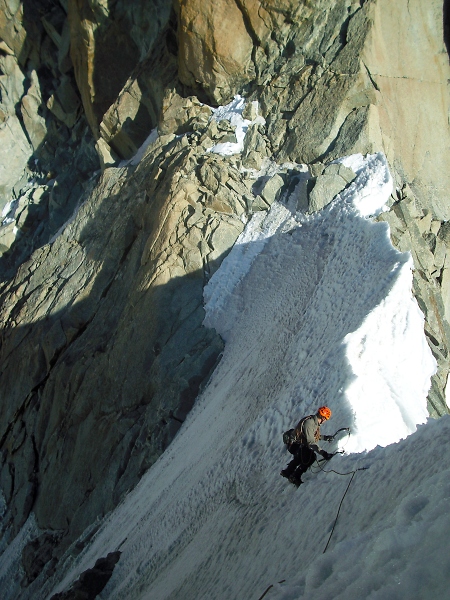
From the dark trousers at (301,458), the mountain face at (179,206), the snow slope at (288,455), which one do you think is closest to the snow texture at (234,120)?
the mountain face at (179,206)

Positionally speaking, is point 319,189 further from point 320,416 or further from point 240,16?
point 320,416

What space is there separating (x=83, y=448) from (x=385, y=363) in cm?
1002

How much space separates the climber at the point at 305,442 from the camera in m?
7.29

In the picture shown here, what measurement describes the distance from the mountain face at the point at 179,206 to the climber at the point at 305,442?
7008 millimetres

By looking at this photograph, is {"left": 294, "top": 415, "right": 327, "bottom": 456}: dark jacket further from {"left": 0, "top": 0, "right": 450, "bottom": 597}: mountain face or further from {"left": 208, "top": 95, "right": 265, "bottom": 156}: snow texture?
{"left": 208, "top": 95, "right": 265, "bottom": 156}: snow texture

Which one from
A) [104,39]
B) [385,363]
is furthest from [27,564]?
[104,39]

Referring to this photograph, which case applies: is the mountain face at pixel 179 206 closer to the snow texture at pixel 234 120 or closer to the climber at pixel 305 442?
the snow texture at pixel 234 120

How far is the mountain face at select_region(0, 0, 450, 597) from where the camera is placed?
15430mm

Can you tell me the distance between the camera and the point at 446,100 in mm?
19953

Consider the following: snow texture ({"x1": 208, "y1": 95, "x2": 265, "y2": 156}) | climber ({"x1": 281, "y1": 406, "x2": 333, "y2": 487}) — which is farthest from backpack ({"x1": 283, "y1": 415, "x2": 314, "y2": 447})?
snow texture ({"x1": 208, "y1": 95, "x2": 265, "y2": 156})

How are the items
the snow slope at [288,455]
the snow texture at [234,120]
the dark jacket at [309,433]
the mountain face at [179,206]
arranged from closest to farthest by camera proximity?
the snow slope at [288,455], the dark jacket at [309,433], the mountain face at [179,206], the snow texture at [234,120]

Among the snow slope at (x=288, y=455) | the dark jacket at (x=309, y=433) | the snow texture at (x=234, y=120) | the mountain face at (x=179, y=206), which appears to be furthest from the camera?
the snow texture at (x=234, y=120)

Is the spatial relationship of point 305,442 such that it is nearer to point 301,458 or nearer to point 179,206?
point 301,458

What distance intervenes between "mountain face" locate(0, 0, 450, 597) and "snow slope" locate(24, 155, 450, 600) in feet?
3.15
